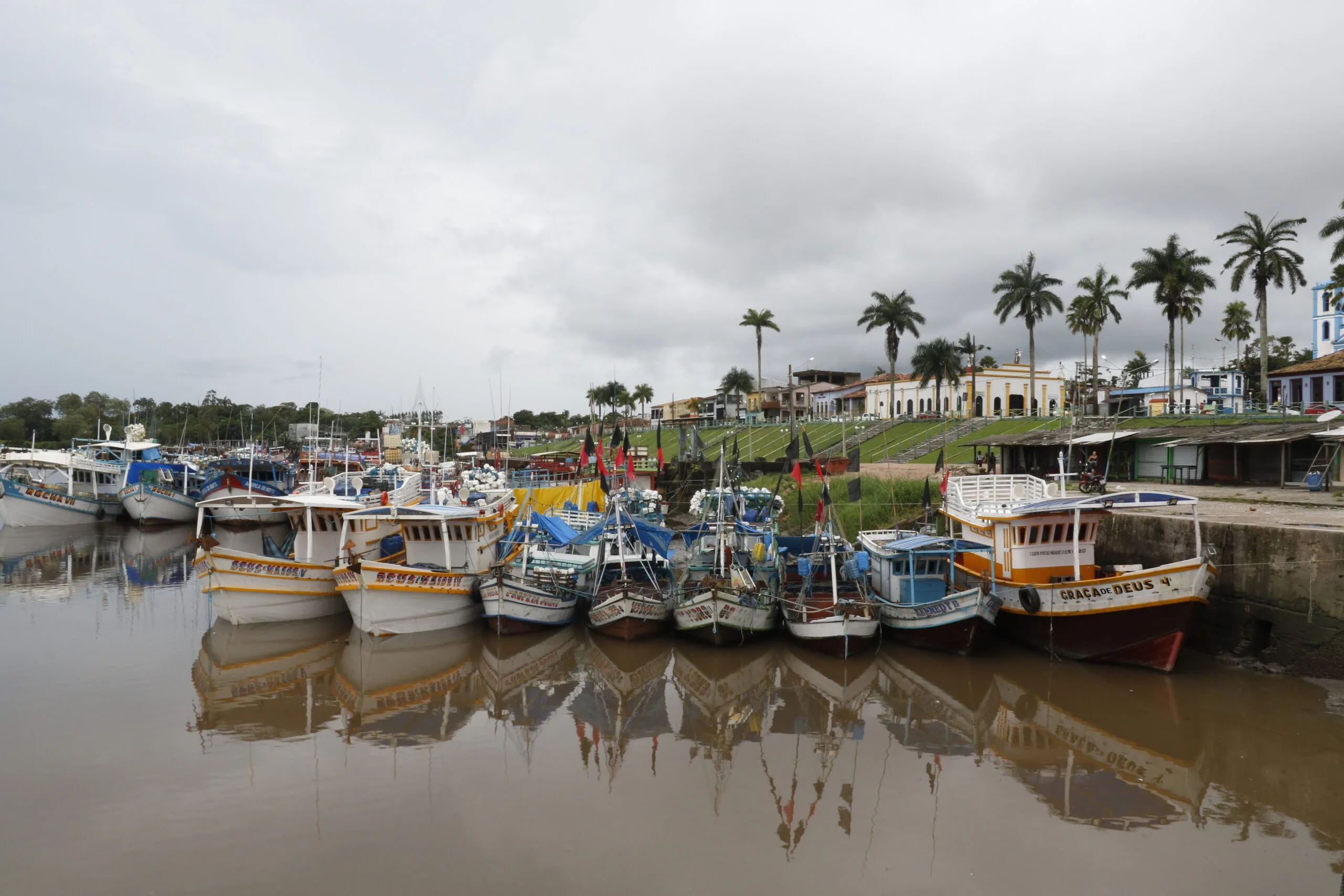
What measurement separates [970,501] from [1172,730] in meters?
10.7

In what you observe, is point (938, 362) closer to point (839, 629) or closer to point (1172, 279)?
point (1172, 279)

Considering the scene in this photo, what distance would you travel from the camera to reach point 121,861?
971 centimetres

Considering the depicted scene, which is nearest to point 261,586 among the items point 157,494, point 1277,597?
point 1277,597

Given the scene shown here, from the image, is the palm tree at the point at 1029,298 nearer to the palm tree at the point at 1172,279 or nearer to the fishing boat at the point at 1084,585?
the palm tree at the point at 1172,279

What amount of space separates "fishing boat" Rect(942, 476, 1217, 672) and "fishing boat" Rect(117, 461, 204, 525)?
44.3 m

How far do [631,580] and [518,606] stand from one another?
4.16 metres

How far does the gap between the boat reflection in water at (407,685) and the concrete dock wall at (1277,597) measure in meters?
18.1

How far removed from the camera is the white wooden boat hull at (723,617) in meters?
19.3

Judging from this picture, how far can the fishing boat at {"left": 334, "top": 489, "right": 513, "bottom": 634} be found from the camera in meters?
20.0

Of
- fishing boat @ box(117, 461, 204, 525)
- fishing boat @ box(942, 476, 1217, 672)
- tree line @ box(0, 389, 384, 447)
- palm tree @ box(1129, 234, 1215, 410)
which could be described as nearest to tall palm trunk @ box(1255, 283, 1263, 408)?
palm tree @ box(1129, 234, 1215, 410)

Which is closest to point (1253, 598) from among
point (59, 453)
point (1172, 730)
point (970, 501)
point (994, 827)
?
point (1172, 730)

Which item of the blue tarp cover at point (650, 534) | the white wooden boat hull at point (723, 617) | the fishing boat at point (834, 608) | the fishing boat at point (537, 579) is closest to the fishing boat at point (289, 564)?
the fishing boat at point (537, 579)

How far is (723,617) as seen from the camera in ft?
63.5

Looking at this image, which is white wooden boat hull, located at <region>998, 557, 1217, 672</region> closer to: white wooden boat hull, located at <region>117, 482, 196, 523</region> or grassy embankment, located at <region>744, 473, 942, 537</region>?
grassy embankment, located at <region>744, 473, 942, 537</region>
